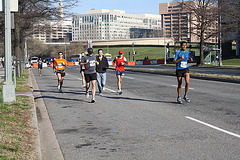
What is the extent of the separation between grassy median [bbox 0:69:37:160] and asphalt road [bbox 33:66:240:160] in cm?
63

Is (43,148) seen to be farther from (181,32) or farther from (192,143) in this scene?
(181,32)

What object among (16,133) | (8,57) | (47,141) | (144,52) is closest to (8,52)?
(8,57)

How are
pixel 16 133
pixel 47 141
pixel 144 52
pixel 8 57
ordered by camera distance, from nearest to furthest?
pixel 16 133 → pixel 47 141 → pixel 8 57 → pixel 144 52

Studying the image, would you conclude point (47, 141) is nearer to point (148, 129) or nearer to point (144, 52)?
point (148, 129)

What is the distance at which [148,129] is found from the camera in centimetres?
827

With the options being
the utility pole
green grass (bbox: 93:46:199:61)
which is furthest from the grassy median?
green grass (bbox: 93:46:199:61)

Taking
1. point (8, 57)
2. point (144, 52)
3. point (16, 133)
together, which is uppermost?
point (144, 52)

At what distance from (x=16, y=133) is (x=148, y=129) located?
112 inches

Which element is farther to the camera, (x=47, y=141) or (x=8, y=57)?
(x=8, y=57)

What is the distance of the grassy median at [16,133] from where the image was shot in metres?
5.71

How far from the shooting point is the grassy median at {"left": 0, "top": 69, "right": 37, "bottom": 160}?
5715 millimetres

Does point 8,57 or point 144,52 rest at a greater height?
point 144,52

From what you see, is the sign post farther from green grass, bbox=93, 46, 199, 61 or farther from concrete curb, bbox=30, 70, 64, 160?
green grass, bbox=93, 46, 199, 61

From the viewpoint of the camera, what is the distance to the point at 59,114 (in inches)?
430
